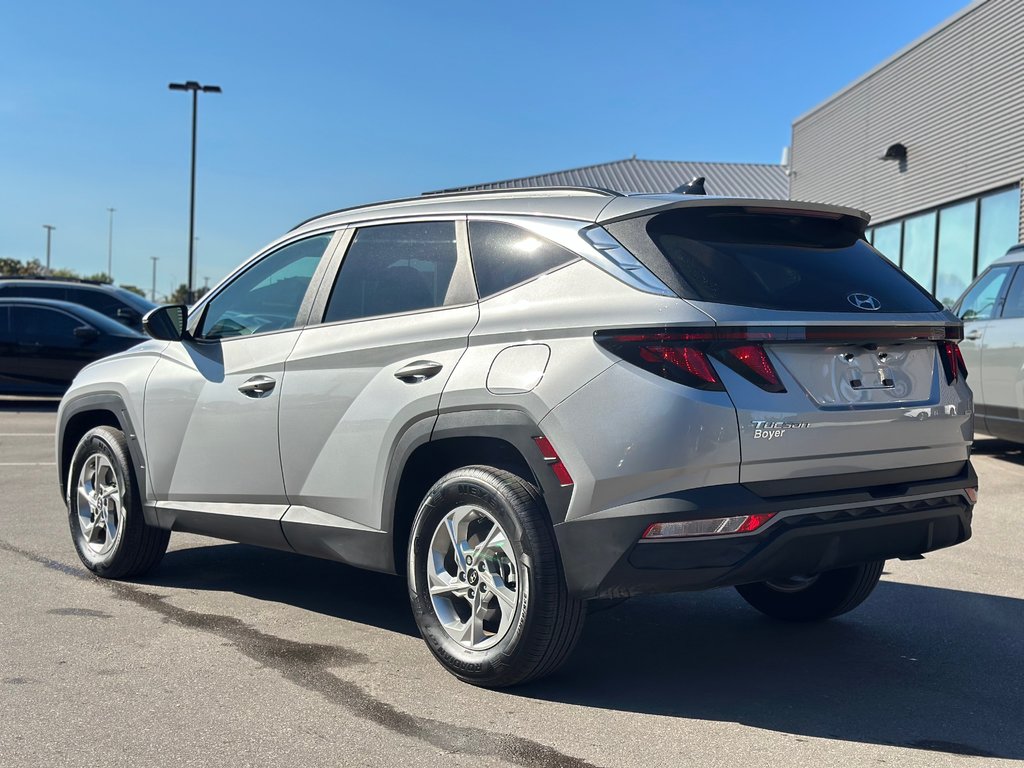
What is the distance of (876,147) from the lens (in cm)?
2634

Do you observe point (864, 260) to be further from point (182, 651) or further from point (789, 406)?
point (182, 651)


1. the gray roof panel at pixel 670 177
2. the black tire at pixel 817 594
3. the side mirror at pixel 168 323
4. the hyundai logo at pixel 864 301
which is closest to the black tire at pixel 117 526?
the side mirror at pixel 168 323

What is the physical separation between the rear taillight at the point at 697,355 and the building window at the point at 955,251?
64.0ft

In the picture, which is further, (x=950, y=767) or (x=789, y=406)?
(x=789, y=406)

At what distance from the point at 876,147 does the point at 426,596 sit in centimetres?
2445

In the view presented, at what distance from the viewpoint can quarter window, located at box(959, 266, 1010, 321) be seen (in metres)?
10.4

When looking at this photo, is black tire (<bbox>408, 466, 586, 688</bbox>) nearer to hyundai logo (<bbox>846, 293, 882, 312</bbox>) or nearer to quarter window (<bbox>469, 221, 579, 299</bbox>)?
quarter window (<bbox>469, 221, 579, 299</bbox>)

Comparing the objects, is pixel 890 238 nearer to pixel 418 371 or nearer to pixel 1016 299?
pixel 1016 299

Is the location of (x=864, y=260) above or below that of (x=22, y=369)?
above

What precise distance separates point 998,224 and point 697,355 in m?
19.5

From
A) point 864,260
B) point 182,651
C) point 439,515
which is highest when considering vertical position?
point 864,260

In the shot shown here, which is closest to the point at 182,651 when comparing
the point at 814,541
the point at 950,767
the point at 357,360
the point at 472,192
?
the point at 357,360

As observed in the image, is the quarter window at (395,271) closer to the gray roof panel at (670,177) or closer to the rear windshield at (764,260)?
the rear windshield at (764,260)

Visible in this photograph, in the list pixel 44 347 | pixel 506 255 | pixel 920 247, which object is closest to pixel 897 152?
pixel 920 247
